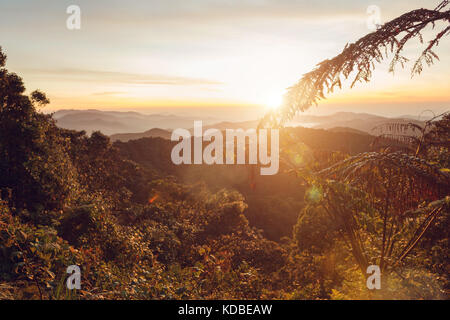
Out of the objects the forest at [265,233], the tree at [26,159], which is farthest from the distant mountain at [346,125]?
the tree at [26,159]

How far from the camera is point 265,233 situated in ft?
58.6

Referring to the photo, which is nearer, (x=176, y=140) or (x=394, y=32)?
(x=394, y=32)

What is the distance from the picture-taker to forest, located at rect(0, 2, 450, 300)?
3.08m

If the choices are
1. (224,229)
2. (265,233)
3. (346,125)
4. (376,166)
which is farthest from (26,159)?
(346,125)

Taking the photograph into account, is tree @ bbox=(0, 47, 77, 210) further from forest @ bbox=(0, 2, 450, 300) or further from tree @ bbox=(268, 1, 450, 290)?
tree @ bbox=(268, 1, 450, 290)

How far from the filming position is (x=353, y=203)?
11.5 feet

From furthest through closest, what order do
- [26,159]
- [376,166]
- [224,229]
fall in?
1. [224,229]
2. [26,159]
3. [376,166]

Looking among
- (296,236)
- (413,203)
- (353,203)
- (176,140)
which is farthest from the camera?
(176,140)

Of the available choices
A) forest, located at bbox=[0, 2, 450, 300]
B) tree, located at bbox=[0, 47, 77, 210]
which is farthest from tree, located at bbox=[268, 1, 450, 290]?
tree, located at bbox=[0, 47, 77, 210]

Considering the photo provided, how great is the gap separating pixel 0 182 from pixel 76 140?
477 inches

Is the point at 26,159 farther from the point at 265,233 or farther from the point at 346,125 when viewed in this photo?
the point at 346,125

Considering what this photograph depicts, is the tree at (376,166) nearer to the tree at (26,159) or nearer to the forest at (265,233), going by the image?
the forest at (265,233)

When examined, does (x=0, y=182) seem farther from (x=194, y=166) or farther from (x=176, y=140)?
(x=176, y=140)
